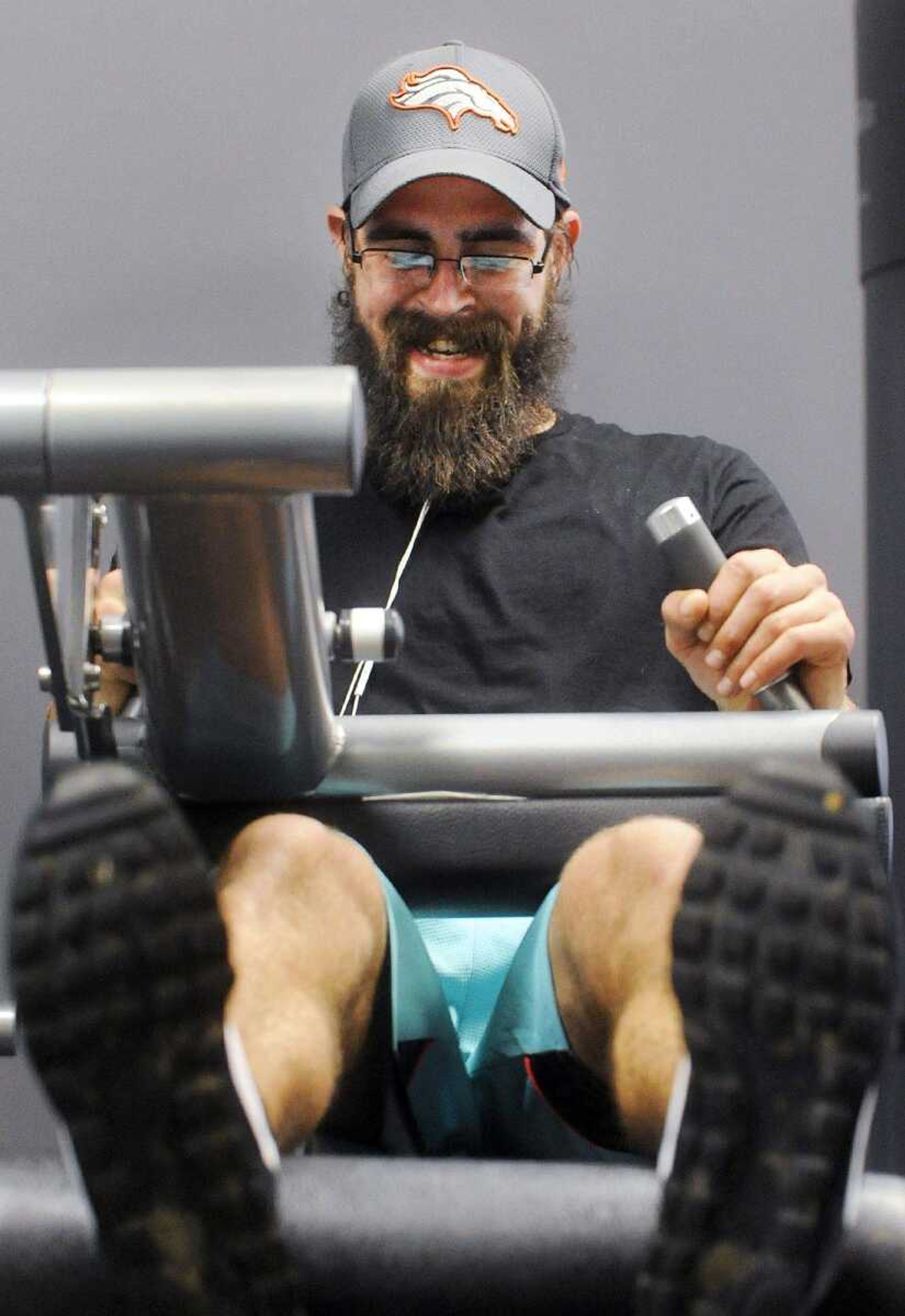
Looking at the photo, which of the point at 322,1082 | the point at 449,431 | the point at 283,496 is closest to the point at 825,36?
the point at 449,431

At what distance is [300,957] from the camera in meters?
0.72

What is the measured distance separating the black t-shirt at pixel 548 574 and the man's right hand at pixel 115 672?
0.67ft

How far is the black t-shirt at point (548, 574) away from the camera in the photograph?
1215 mm

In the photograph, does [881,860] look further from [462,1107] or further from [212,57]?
[212,57]

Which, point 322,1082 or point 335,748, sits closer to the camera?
point 322,1082

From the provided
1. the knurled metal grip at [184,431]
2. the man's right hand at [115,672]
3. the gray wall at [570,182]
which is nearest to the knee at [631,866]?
the knurled metal grip at [184,431]

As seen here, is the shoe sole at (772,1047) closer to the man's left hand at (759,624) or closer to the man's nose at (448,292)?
the man's left hand at (759,624)

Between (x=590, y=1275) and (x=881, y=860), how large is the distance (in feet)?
1.15

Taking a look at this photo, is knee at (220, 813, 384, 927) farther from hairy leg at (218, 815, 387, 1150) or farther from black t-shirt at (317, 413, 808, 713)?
black t-shirt at (317, 413, 808, 713)

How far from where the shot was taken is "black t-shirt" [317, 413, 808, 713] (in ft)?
3.99

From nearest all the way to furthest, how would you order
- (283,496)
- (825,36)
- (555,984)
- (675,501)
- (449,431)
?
(283,496), (555,984), (675,501), (449,431), (825,36)

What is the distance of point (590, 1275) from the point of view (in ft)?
1.91

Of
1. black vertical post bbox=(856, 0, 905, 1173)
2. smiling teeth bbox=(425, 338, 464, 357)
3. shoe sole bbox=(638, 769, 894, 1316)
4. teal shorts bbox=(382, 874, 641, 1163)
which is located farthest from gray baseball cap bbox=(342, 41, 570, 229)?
shoe sole bbox=(638, 769, 894, 1316)

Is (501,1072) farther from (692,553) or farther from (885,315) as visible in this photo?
(885,315)
